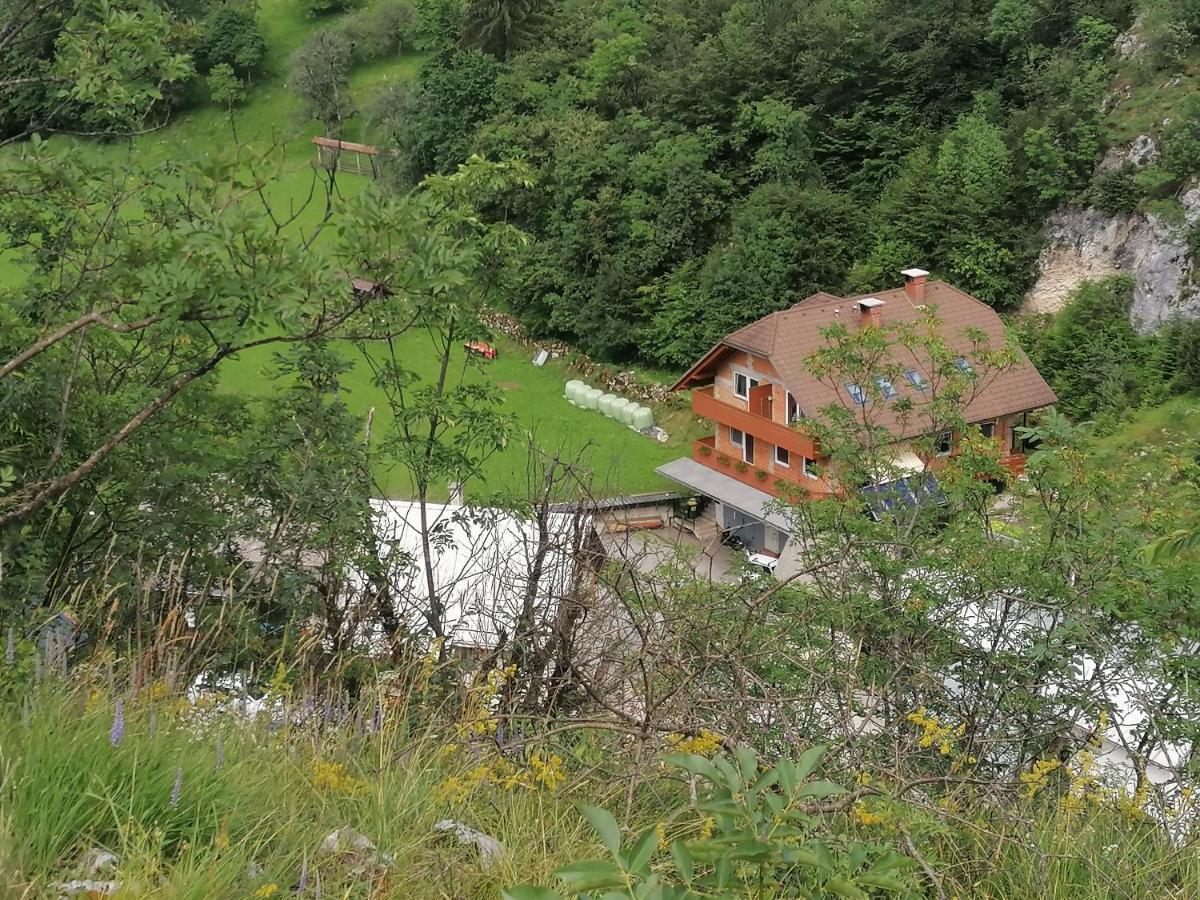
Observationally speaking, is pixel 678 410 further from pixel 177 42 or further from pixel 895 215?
pixel 177 42

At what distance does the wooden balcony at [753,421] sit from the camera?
2083cm

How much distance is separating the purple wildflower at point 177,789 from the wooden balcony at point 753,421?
694 inches

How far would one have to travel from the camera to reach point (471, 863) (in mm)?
2844

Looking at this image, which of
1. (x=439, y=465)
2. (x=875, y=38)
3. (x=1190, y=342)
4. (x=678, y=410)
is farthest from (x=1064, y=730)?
(x=875, y=38)

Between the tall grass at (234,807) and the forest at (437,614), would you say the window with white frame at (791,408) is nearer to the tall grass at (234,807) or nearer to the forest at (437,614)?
the forest at (437,614)

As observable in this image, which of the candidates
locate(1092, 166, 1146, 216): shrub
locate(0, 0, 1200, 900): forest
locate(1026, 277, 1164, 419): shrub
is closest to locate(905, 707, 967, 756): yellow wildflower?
locate(0, 0, 1200, 900): forest

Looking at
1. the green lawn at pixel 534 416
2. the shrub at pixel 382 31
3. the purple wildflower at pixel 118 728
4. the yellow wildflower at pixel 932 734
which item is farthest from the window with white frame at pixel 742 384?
the shrub at pixel 382 31

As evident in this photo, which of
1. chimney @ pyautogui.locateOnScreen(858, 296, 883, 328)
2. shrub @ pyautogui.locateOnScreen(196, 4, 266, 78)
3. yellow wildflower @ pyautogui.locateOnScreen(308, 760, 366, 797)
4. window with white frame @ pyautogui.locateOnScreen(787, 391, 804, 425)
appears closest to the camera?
yellow wildflower @ pyautogui.locateOnScreen(308, 760, 366, 797)

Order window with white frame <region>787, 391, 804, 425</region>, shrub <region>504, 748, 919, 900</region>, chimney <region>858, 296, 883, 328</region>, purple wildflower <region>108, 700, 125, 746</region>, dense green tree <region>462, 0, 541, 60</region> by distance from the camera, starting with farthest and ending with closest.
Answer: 1. dense green tree <region>462, 0, 541, 60</region>
2. window with white frame <region>787, 391, 804, 425</region>
3. chimney <region>858, 296, 883, 328</region>
4. purple wildflower <region>108, 700, 125, 746</region>
5. shrub <region>504, 748, 919, 900</region>

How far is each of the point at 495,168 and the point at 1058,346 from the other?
1693 cm

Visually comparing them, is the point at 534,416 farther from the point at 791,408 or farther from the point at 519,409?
the point at 791,408

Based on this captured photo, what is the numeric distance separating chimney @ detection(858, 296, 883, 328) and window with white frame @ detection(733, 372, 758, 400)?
Answer: 8.15 feet

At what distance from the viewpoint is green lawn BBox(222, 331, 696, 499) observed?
72.9 ft

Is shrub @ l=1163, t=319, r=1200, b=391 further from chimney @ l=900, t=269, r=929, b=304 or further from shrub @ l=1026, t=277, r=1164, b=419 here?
chimney @ l=900, t=269, r=929, b=304
